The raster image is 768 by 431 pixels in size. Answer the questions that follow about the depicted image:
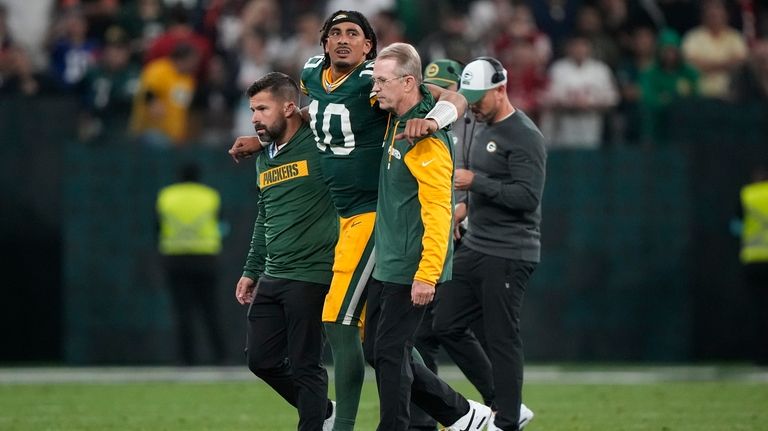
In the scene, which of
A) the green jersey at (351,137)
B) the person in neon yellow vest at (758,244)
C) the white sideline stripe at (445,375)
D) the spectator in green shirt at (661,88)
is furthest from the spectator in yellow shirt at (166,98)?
the green jersey at (351,137)

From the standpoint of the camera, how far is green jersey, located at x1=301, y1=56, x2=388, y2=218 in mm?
7566

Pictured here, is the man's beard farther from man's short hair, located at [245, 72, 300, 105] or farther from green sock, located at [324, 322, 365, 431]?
green sock, located at [324, 322, 365, 431]

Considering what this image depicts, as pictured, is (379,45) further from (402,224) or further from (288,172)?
(402,224)

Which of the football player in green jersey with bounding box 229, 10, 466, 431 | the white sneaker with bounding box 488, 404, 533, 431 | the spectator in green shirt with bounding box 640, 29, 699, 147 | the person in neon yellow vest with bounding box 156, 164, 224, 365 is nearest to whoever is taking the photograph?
the football player in green jersey with bounding box 229, 10, 466, 431

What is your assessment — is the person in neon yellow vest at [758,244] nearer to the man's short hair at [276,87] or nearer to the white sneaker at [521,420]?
the white sneaker at [521,420]

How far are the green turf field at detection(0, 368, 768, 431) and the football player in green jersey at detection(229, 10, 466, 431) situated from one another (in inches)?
81.5

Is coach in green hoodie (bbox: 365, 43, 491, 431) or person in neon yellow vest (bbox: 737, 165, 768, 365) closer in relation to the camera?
coach in green hoodie (bbox: 365, 43, 491, 431)

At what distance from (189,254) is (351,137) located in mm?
8005

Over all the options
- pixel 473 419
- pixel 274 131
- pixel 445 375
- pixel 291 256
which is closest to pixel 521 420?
pixel 473 419

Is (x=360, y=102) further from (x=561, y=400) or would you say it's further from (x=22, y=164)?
(x=22, y=164)

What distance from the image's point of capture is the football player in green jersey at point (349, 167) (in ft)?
24.6

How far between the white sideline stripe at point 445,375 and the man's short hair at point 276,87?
6014 mm

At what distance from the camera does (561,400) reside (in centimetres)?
1165

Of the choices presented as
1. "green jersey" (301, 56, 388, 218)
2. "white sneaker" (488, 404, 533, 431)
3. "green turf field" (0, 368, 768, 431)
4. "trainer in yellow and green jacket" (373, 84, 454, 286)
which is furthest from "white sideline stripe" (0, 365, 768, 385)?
"trainer in yellow and green jacket" (373, 84, 454, 286)
